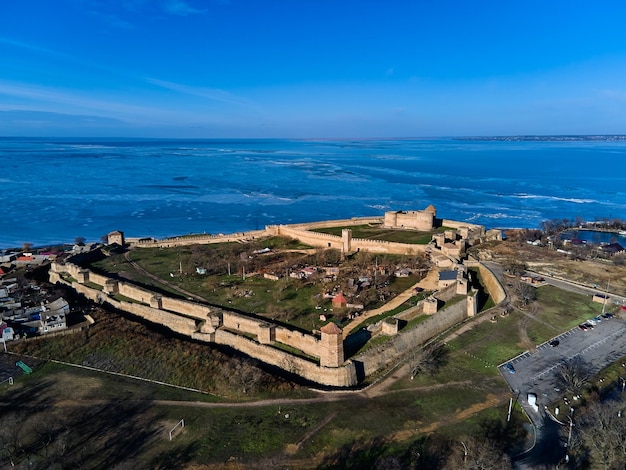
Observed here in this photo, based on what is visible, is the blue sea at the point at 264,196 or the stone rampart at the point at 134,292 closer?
the stone rampart at the point at 134,292

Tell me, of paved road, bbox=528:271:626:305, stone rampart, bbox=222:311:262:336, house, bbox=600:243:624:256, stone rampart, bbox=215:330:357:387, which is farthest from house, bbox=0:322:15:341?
house, bbox=600:243:624:256

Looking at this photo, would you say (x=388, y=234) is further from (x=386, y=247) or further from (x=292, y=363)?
(x=292, y=363)

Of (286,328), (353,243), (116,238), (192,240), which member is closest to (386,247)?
(353,243)

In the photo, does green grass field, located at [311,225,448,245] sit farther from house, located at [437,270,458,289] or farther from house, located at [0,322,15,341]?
house, located at [0,322,15,341]

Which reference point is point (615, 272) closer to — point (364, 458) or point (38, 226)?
point (364, 458)

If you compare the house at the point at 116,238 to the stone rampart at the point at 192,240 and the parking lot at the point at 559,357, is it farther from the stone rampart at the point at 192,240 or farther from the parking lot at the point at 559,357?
the parking lot at the point at 559,357

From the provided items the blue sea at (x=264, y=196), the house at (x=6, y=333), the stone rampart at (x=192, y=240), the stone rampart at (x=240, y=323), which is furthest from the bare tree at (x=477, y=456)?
the blue sea at (x=264, y=196)

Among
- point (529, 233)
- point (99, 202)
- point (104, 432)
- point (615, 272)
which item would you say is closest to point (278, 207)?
point (99, 202)
